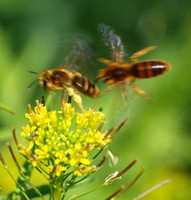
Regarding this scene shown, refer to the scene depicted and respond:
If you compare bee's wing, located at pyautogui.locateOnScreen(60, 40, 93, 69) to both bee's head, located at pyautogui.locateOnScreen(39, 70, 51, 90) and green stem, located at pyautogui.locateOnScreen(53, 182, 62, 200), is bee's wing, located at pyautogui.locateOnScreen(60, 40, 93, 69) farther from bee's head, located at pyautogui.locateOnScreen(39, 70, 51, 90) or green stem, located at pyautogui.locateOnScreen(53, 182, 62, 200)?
green stem, located at pyautogui.locateOnScreen(53, 182, 62, 200)

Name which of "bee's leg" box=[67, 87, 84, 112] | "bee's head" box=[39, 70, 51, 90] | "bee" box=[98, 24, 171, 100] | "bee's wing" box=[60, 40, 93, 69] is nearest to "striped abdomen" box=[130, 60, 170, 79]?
"bee" box=[98, 24, 171, 100]

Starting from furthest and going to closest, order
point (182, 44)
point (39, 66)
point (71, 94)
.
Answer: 1. point (182, 44)
2. point (39, 66)
3. point (71, 94)

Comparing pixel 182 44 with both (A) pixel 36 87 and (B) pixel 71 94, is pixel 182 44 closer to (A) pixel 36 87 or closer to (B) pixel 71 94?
(A) pixel 36 87

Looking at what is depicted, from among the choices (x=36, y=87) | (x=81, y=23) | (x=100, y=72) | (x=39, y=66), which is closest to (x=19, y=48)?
(x=39, y=66)

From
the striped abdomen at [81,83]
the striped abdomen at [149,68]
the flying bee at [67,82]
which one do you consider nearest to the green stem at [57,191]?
the flying bee at [67,82]

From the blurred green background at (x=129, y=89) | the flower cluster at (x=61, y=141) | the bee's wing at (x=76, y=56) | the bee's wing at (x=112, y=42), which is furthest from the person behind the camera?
the blurred green background at (x=129, y=89)

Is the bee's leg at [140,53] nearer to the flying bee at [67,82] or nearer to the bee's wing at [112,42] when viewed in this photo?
the bee's wing at [112,42]

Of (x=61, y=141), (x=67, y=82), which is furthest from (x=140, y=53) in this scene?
(x=61, y=141)

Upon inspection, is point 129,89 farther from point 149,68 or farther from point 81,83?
point 81,83
